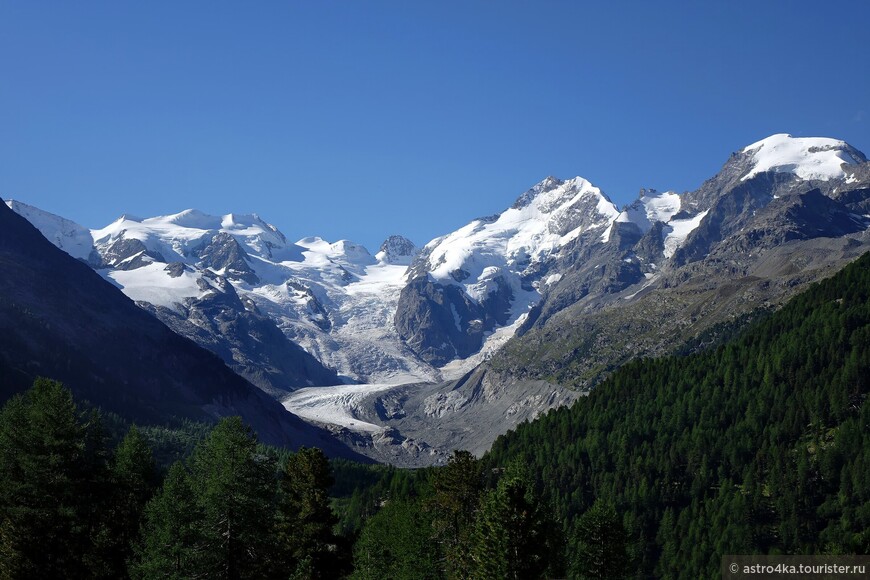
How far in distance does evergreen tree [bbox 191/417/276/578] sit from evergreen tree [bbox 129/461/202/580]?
Result: 679 millimetres

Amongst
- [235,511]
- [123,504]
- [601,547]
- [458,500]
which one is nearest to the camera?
[235,511]

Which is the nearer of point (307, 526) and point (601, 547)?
point (307, 526)

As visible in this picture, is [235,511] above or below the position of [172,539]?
above

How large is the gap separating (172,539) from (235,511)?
14.5 feet

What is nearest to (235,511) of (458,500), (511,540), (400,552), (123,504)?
(123,504)

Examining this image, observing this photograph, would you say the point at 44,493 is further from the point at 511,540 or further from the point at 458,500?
the point at 458,500

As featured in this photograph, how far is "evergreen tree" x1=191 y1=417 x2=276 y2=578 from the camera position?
204 feet

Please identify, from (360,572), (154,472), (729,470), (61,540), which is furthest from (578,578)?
(729,470)

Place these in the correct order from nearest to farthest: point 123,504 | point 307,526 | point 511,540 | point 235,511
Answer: point 235,511 → point 511,540 → point 307,526 → point 123,504

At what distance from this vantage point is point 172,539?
201 ft

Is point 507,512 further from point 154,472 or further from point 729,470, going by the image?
point 729,470

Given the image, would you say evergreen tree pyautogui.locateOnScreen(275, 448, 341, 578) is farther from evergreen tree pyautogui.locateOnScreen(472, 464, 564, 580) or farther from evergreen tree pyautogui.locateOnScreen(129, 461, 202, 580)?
evergreen tree pyautogui.locateOnScreen(472, 464, 564, 580)

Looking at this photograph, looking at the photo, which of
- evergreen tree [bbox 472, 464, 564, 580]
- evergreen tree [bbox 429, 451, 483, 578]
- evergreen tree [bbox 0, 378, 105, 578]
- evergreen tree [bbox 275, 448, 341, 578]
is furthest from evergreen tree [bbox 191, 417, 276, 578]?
evergreen tree [bbox 429, 451, 483, 578]

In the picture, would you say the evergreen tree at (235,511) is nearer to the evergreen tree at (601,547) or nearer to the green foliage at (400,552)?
the green foliage at (400,552)
